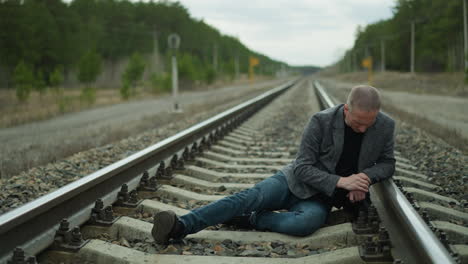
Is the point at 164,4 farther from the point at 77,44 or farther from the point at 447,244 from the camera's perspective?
the point at 447,244

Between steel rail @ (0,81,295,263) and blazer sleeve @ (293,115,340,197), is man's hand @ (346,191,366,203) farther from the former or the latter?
steel rail @ (0,81,295,263)

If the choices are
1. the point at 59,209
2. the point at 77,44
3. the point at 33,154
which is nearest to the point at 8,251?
the point at 59,209

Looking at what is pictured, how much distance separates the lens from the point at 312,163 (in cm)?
344

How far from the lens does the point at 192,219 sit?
10.4ft

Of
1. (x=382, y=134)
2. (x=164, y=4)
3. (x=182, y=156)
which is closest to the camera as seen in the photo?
Result: (x=382, y=134)

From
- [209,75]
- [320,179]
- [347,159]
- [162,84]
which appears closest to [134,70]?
[162,84]

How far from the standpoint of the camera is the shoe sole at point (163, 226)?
2.98m

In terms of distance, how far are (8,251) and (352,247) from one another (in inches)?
75.1

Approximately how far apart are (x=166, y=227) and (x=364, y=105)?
1.44 metres

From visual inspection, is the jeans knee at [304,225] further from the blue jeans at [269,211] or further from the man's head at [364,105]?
the man's head at [364,105]

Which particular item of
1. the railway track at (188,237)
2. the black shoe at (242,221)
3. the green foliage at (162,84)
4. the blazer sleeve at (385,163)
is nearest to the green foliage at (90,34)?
the green foliage at (162,84)

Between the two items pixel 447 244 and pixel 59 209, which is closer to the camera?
pixel 447 244

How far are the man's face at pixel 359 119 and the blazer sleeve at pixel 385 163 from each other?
10.8 inches

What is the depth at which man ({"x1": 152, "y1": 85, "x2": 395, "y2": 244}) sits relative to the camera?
3217 mm
